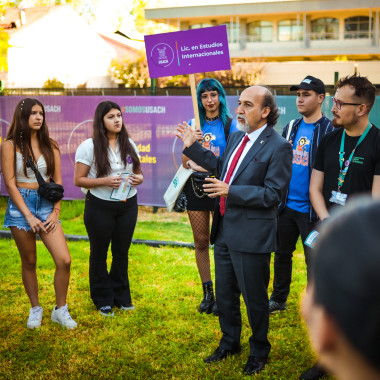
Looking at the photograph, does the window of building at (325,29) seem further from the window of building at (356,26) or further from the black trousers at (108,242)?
the black trousers at (108,242)

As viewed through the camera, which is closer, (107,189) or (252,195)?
(252,195)

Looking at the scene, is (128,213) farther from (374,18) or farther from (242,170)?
(374,18)

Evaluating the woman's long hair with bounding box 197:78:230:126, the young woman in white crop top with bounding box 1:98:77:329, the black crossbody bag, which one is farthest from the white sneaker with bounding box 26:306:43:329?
Answer: the woman's long hair with bounding box 197:78:230:126

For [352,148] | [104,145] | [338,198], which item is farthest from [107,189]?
[352,148]

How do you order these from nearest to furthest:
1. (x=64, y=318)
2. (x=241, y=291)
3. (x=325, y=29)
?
(x=241, y=291) → (x=64, y=318) → (x=325, y=29)

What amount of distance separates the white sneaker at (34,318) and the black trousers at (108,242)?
59cm

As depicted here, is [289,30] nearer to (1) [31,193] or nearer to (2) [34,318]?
(1) [31,193]

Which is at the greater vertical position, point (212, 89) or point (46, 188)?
point (212, 89)

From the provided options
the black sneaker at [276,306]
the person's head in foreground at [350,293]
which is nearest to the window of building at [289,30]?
the black sneaker at [276,306]

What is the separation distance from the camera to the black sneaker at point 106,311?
538 cm

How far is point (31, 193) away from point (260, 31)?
4063 centimetres

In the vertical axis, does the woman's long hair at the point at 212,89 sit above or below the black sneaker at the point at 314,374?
above

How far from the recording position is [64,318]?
5.07 meters

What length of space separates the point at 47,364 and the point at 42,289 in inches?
73.5
